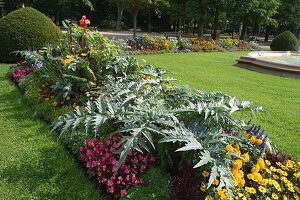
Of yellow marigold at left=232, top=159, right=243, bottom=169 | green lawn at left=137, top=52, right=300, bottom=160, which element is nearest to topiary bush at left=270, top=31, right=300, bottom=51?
green lawn at left=137, top=52, right=300, bottom=160

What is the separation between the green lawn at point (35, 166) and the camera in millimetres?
3105

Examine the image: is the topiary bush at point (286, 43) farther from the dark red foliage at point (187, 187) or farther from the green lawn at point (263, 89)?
the dark red foliage at point (187, 187)

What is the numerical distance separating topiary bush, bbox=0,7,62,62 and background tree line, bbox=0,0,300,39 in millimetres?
4064

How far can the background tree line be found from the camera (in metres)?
23.9

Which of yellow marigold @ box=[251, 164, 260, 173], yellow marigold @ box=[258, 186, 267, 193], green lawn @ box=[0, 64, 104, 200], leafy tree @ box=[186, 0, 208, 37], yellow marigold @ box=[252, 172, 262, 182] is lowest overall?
green lawn @ box=[0, 64, 104, 200]

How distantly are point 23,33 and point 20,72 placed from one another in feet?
11.0

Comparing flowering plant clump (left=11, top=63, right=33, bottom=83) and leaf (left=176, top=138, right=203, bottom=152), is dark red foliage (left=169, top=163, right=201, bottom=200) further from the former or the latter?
flowering plant clump (left=11, top=63, right=33, bottom=83)

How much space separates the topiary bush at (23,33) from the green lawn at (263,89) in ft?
13.2

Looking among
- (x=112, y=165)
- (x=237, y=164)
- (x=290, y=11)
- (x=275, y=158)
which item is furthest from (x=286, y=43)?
(x=112, y=165)

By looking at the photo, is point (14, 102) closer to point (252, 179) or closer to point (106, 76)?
point (106, 76)

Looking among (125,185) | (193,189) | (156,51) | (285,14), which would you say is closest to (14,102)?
(125,185)

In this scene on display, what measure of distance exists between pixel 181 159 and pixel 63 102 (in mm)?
2710

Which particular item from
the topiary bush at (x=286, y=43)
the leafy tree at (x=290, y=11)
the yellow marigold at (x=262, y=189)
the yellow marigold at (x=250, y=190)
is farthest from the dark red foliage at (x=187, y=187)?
the leafy tree at (x=290, y=11)

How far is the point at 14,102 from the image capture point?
574 cm
